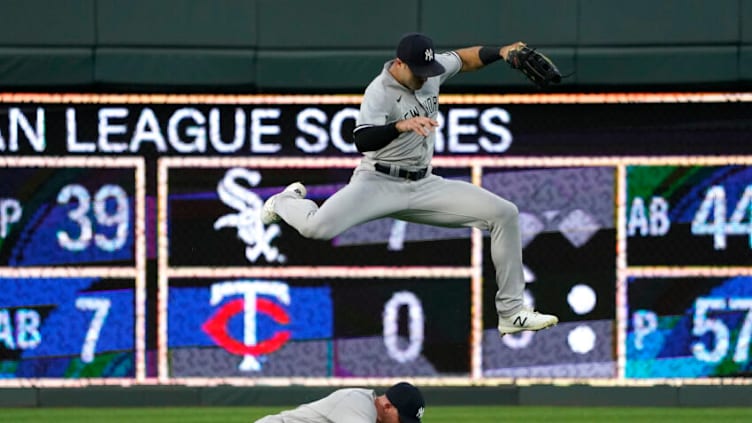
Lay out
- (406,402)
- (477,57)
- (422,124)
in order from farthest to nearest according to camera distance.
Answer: (477,57) < (406,402) < (422,124)

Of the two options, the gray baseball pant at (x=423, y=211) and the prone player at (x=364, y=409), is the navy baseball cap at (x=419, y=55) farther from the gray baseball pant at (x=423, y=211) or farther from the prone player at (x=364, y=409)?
the prone player at (x=364, y=409)

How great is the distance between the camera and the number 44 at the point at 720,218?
1628 cm

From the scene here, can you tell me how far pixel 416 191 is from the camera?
11641mm

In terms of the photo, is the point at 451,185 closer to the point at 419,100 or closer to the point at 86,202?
the point at 419,100

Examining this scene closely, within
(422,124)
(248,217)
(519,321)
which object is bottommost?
(519,321)

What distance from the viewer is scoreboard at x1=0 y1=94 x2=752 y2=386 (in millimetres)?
16281

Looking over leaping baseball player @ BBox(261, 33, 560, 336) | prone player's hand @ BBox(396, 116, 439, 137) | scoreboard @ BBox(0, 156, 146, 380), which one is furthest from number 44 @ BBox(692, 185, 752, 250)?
prone player's hand @ BBox(396, 116, 439, 137)

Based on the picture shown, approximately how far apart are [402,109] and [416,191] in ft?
1.93

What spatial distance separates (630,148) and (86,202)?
4529 mm

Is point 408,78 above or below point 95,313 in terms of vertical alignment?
above

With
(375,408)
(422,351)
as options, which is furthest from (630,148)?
(375,408)

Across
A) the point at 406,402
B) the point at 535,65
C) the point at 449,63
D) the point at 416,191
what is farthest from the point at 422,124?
the point at 406,402

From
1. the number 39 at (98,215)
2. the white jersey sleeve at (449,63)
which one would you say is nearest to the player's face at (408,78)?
the white jersey sleeve at (449,63)

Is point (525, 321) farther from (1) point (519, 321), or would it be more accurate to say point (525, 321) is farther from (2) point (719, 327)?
(2) point (719, 327)
